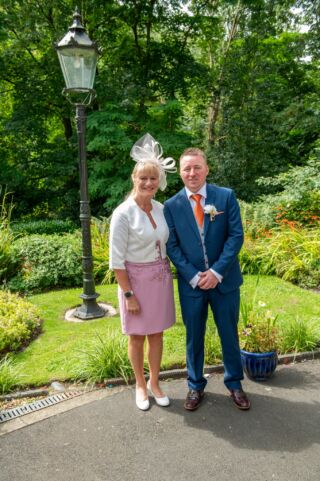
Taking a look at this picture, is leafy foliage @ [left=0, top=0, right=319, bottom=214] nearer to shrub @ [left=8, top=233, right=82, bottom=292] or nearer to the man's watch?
shrub @ [left=8, top=233, right=82, bottom=292]

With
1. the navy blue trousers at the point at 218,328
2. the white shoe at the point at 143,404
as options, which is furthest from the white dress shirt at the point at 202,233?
the white shoe at the point at 143,404

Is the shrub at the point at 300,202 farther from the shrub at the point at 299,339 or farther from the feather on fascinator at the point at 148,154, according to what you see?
the feather on fascinator at the point at 148,154

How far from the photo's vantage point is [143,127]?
36.2 feet

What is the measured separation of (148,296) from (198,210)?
2.57 feet

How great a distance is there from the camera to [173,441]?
9.19ft

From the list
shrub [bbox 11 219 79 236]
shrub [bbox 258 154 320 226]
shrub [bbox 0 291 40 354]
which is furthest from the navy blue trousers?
shrub [bbox 11 219 79 236]

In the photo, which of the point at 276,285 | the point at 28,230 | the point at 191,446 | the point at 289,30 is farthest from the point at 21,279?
the point at 289,30

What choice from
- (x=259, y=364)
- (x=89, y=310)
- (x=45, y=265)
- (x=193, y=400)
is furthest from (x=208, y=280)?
(x=45, y=265)

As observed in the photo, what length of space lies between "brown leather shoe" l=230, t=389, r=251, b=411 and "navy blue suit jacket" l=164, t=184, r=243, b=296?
0.90 metres

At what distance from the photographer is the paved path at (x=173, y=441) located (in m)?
2.51

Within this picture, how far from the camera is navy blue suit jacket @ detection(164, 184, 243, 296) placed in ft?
9.77

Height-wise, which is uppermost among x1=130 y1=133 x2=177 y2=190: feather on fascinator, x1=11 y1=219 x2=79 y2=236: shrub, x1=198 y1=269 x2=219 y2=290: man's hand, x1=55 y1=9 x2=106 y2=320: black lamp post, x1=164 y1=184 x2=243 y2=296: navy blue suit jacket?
x1=55 y1=9 x2=106 y2=320: black lamp post

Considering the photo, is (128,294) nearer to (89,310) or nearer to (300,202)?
(89,310)

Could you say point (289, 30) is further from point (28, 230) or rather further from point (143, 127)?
point (28, 230)
